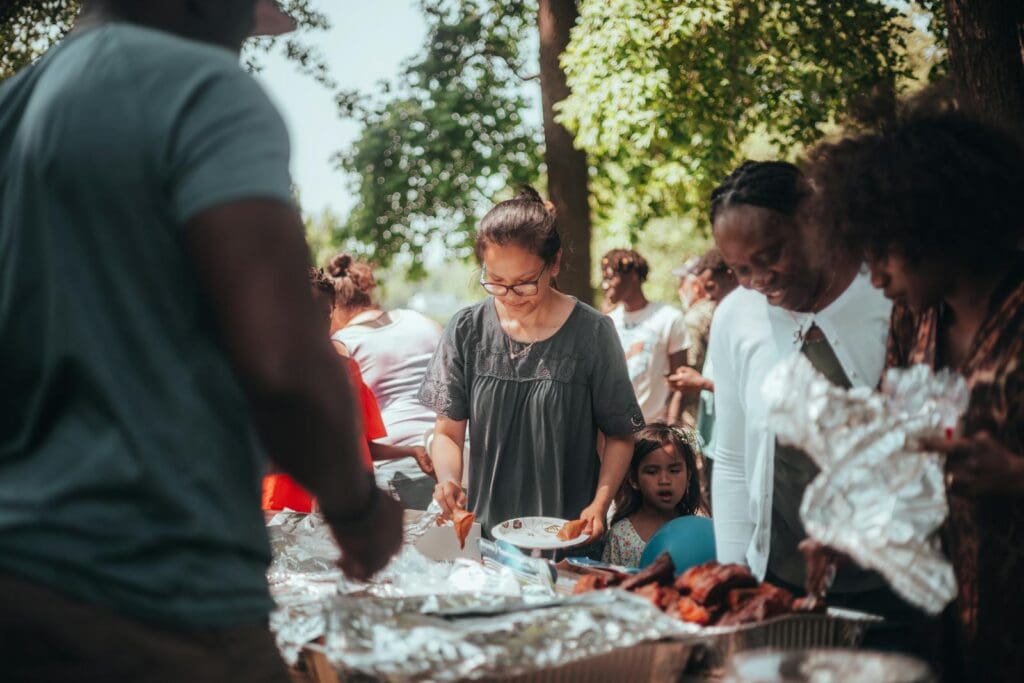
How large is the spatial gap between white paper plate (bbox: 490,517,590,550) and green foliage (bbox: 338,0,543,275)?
8.62 m

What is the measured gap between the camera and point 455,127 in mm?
11398

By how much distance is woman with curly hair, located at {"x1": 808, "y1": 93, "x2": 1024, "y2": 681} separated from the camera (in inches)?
64.1

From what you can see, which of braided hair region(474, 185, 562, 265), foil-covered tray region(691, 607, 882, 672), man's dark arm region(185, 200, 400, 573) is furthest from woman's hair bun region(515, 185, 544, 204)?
man's dark arm region(185, 200, 400, 573)

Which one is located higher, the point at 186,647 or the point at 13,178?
the point at 13,178

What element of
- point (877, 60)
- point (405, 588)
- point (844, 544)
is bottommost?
point (405, 588)

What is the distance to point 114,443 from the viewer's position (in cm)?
111

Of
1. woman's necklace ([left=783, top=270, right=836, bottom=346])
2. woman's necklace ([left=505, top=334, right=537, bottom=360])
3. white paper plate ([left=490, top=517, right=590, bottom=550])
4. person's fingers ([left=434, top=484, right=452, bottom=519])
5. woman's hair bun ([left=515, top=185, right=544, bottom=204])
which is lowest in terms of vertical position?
white paper plate ([left=490, top=517, right=590, bottom=550])

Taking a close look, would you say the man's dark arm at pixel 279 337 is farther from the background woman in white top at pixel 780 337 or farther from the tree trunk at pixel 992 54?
the tree trunk at pixel 992 54

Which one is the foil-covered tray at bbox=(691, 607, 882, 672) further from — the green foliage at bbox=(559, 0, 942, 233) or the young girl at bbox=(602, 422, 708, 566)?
the green foliage at bbox=(559, 0, 942, 233)

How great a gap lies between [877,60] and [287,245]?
7069 millimetres

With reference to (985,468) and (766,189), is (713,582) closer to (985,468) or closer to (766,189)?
(985,468)

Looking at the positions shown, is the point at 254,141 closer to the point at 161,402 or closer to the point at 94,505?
the point at 161,402

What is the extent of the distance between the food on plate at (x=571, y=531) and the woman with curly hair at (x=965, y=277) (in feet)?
3.77

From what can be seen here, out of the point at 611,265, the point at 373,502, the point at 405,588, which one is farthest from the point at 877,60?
the point at 373,502
